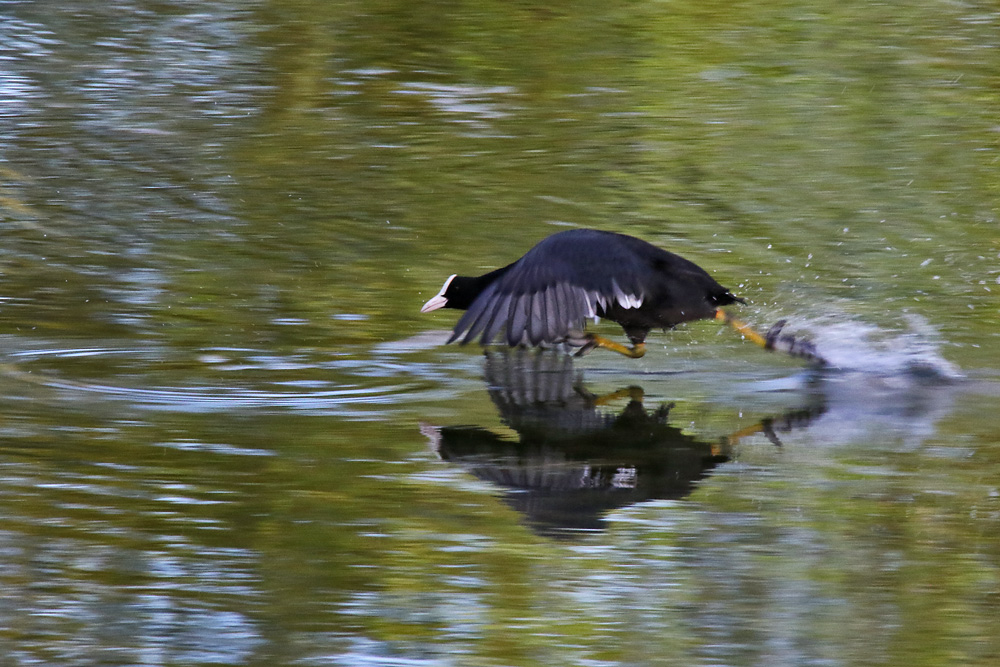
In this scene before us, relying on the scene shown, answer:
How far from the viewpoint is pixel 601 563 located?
4543mm

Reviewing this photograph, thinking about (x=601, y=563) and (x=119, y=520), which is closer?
(x=601, y=563)

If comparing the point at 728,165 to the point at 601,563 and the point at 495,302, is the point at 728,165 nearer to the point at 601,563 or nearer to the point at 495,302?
the point at 495,302

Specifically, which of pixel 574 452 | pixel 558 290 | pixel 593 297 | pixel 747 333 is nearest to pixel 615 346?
pixel 747 333

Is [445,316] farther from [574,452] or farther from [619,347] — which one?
[574,452]

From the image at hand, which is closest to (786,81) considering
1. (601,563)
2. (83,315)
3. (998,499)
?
(83,315)

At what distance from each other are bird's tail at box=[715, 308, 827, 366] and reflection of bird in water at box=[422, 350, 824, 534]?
79 centimetres

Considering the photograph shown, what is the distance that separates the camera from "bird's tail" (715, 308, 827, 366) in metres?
7.32

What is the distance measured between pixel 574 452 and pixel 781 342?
1896 millimetres

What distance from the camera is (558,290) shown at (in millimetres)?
6562

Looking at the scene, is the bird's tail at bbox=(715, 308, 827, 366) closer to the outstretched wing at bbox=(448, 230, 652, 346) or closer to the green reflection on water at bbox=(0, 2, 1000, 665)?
the green reflection on water at bbox=(0, 2, 1000, 665)

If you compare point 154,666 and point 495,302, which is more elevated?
point 495,302

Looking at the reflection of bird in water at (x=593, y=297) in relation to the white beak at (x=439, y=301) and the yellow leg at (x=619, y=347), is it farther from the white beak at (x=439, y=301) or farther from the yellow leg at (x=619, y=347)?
the white beak at (x=439, y=301)

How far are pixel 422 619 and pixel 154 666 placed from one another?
0.71 m

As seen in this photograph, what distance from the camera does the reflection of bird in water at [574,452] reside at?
515cm
